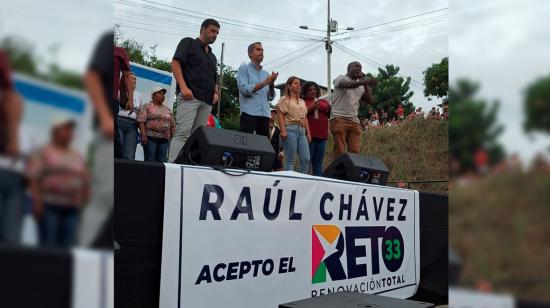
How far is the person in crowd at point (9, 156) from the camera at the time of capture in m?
0.46

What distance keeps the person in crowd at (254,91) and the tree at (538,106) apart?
3519mm

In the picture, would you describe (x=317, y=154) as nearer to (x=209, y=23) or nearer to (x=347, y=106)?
(x=347, y=106)

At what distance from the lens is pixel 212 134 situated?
280 cm

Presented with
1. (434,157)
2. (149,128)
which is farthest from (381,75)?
(149,128)

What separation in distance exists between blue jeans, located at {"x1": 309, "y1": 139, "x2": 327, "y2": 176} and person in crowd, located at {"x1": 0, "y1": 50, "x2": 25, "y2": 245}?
14.1ft

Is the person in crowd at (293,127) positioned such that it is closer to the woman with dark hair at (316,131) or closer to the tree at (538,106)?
the woman with dark hair at (316,131)

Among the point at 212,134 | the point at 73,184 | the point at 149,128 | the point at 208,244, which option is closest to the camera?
the point at 73,184

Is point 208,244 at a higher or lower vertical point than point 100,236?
lower

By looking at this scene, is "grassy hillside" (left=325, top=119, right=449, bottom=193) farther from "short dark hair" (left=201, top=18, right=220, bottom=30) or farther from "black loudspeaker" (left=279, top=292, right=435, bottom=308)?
"black loudspeaker" (left=279, top=292, right=435, bottom=308)

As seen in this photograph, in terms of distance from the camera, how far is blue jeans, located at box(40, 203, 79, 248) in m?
0.48

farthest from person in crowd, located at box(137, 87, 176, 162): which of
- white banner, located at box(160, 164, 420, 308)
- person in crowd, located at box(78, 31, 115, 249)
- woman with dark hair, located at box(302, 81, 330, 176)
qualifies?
person in crowd, located at box(78, 31, 115, 249)

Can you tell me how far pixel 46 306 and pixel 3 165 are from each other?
160 mm

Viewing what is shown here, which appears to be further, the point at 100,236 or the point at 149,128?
the point at 149,128

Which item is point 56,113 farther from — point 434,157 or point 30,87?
point 434,157
